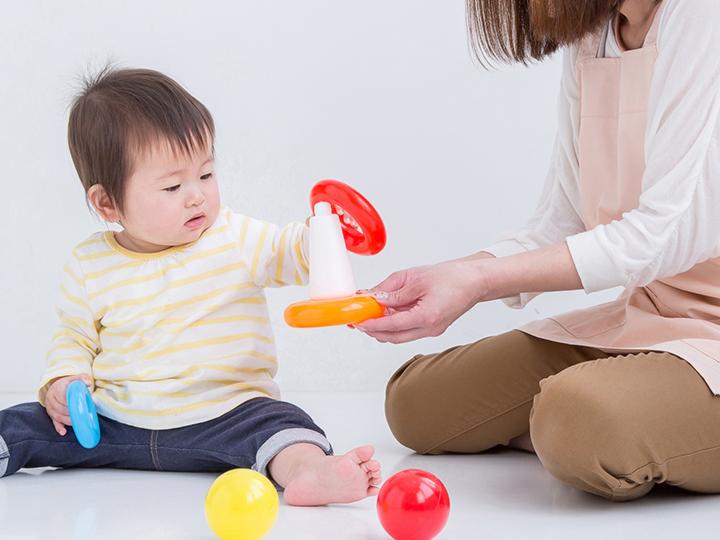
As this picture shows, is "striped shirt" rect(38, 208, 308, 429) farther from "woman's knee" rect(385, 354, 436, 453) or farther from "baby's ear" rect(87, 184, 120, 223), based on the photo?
"woman's knee" rect(385, 354, 436, 453)

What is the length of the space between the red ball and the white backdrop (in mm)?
1105

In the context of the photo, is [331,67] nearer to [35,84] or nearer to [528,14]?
[35,84]

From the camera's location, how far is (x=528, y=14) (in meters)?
1.39

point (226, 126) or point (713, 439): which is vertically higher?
point (226, 126)

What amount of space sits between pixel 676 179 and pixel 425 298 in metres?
0.30

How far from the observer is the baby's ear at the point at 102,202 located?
144 centimetres

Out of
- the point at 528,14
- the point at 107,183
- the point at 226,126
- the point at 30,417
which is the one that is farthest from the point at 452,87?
the point at 30,417

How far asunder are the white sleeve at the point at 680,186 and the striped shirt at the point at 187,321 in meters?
0.39

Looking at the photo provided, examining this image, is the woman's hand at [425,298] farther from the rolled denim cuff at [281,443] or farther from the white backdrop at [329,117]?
the white backdrop at [329,117]

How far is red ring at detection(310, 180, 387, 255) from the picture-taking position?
1240mm

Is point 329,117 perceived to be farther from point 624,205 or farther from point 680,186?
point 680,186

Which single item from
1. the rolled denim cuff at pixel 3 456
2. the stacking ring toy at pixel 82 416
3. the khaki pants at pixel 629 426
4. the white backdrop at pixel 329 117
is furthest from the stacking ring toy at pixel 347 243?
the white backdrop at pixel 329 117

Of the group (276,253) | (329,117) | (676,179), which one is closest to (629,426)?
(676,179)

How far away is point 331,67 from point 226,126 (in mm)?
236
